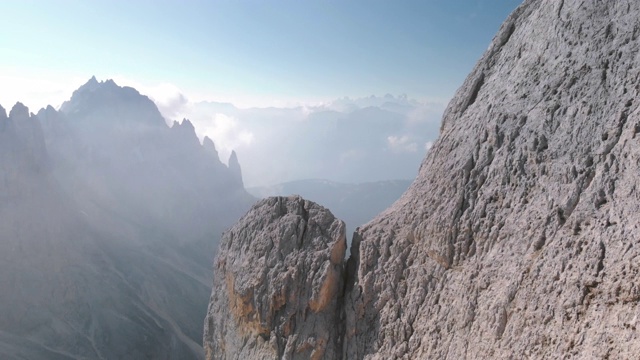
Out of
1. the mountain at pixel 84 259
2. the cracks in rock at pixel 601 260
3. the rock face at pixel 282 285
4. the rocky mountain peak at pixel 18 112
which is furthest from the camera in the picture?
the rocky mountain peak at pixel 18 112

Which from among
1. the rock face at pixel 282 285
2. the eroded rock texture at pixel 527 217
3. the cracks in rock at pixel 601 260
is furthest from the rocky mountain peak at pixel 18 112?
the cracks in rock at pixel 601 260

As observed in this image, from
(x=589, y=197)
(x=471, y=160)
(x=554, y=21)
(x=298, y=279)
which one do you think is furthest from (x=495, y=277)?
(x=554, y=21)

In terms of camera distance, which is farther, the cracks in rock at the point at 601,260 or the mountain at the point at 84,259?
the mountain at the point at 84,259

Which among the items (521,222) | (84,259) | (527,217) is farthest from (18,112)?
(527,217)

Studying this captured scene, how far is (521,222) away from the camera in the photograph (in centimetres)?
1337

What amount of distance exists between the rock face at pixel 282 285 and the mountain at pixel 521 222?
0.19 metres

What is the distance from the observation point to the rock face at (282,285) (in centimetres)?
1750

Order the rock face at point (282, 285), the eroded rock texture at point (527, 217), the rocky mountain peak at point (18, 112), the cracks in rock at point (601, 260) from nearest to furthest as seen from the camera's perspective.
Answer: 1. the cracks in rock at point (601, 260)
2. the eroded rock texture at point (527, 217)
3. the rock face at point (282, 285)
4. the rocky mountain peak at point (18, 112)

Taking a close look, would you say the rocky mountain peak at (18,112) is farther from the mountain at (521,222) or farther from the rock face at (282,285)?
the mountain at (521,222)

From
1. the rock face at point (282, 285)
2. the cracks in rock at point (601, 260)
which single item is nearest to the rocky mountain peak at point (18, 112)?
the rock face at point (282, 285)

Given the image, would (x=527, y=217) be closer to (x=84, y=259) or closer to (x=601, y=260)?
(x=601, y=260)

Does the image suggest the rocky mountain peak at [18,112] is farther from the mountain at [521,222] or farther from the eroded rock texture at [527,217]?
the eroded rock texture at [527,217]

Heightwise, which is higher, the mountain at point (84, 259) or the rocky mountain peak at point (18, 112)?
the rocky mountain peak at point (18, 112)

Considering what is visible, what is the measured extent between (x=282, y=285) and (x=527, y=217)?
31.6ft
